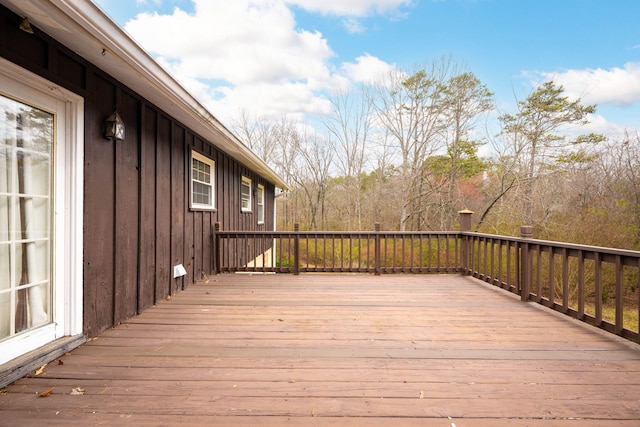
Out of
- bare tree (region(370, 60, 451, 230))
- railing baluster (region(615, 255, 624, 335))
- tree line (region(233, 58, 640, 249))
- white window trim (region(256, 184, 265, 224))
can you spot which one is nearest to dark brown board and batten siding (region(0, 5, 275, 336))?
railing baluster (region(615, 255, 624, 335))

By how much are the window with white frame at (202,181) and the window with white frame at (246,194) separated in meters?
2.08

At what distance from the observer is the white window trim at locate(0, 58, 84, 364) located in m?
2.11

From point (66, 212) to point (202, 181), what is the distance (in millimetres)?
2762

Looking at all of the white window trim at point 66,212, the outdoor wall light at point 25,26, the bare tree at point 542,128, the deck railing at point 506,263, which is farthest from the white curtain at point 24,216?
the bare tree at point 542,128

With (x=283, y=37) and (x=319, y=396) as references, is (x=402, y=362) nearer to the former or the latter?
(x=319, y=396)

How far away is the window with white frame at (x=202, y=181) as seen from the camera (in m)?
4.55

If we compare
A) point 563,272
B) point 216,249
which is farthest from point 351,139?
point 563,272

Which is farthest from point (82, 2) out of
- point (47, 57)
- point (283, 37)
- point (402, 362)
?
point (283, 37)

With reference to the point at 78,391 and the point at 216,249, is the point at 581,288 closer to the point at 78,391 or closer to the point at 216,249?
the point at 78,391

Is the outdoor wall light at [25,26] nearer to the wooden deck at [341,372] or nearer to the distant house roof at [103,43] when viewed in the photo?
the distant house roof at [103,43]

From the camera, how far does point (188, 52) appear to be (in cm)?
1256

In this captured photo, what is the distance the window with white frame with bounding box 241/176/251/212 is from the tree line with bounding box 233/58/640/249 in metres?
6.42

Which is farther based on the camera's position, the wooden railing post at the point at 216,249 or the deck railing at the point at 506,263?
the wooden railing post at the point at 216,249

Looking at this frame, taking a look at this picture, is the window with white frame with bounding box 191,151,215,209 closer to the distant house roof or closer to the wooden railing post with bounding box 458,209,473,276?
A: the distant house roof
